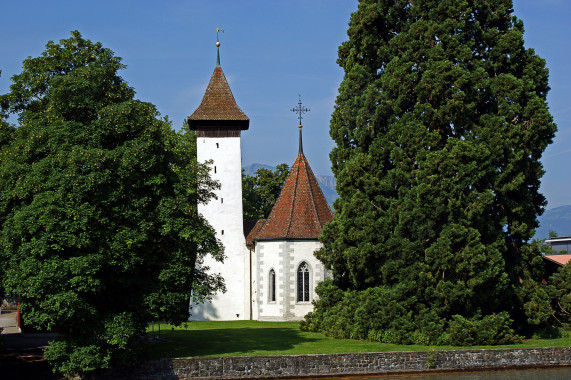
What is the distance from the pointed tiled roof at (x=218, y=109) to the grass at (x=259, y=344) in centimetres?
1340

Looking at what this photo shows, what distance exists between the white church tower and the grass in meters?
6.20

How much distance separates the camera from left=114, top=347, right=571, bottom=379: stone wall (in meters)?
22.8

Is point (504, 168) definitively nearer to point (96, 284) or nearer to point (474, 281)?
point (474, 281)

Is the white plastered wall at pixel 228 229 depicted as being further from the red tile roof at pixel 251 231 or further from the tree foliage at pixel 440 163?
the tree foliage at pixel 440 163

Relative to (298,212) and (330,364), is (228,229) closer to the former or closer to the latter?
(298,212)

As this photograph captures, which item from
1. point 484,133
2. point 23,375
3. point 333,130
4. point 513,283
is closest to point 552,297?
point 513,283

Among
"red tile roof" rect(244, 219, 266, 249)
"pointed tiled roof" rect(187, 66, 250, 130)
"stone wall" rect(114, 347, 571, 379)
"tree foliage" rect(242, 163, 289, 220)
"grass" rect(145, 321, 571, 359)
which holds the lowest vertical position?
"stone wall" rect(114, 347, 571, 379)

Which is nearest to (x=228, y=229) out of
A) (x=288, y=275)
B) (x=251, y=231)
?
(x=251, y=231)

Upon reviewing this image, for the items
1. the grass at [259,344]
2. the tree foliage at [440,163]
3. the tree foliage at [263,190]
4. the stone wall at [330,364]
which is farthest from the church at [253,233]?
the stone wall at [330,364]

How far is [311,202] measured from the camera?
40.0 meters

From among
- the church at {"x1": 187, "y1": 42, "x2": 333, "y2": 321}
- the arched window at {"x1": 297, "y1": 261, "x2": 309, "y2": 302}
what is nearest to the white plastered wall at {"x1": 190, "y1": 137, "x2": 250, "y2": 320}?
the church at {"x1": 187, "y1": 42, "x2": 333, "y2": 321}

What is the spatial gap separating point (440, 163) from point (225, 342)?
38.8 feet

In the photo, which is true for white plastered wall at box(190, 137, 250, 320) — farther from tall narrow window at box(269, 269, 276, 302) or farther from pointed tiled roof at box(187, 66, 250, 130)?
tall narrow window at box(269, 269, 276, 302)

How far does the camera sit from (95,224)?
2173 centimetres
